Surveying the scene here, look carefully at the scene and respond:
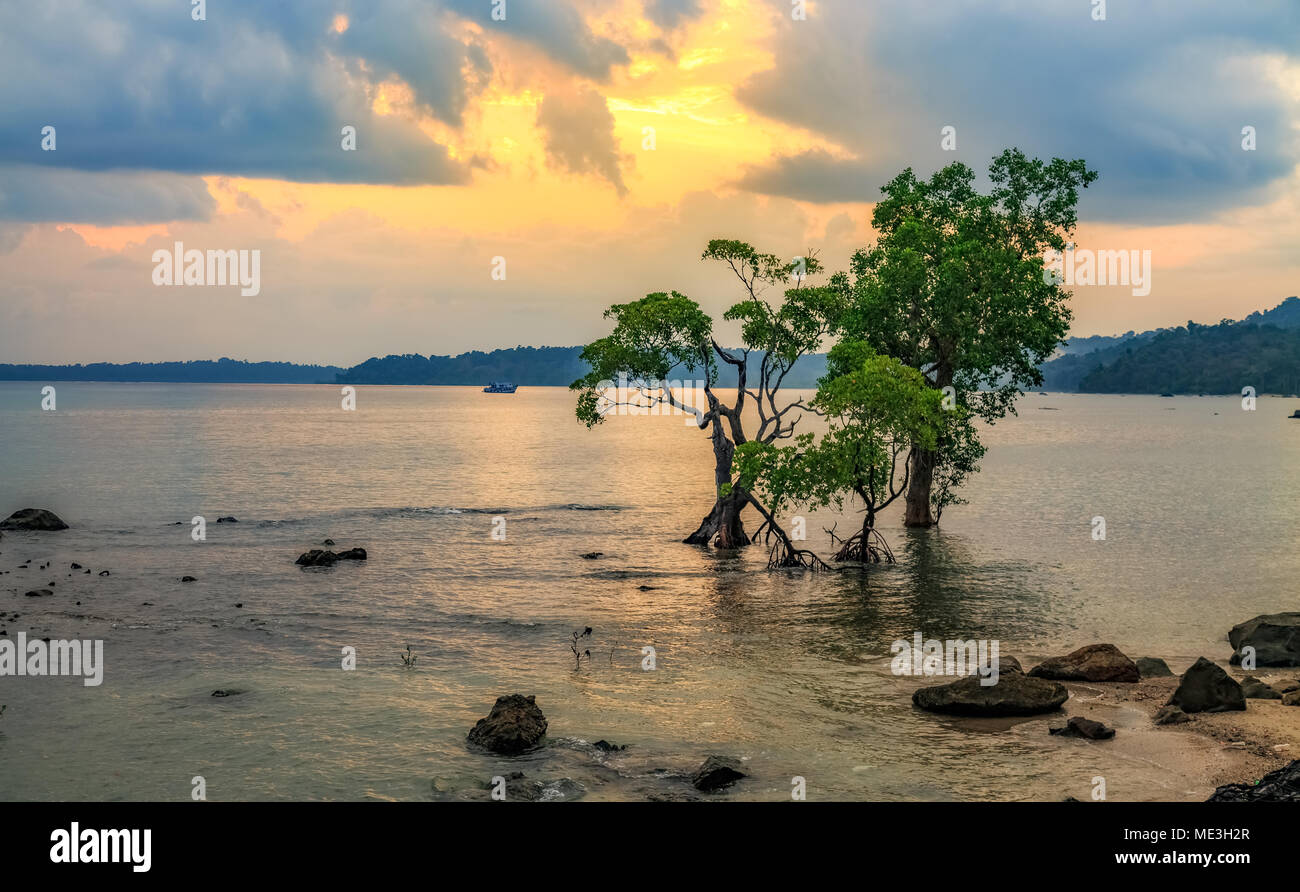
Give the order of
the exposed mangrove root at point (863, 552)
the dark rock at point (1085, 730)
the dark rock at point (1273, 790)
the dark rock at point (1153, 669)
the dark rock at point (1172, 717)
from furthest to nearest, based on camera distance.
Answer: the exposed mangrove root at point (863, 552) → the dark rock at point (1153, 669) → the dark rock at point (1172, 717) → the dark rock at point (1085, 730) → the dark rock at point (1273, 790)

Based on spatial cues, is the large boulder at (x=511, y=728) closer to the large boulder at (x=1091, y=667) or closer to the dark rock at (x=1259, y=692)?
the large boulder at (x=1091, y=667)

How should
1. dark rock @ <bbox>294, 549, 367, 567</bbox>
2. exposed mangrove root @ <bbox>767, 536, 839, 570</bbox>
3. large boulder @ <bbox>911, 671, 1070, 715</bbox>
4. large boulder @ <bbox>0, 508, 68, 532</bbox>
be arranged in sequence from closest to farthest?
1. large boulder @ <bbox>911, 671, 1070, 715</bbox>
2. exposed mangrove root @ <bbox>767, 536, 839, 570</bbox>
3. dark rock @ <bbox>294, 549, 367, 567</bbox>
4. large boulder @ <bbox>0, 508, 68, 532</bbox>

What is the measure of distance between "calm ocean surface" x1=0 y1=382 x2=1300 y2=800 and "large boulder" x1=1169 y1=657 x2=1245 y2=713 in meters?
4.09

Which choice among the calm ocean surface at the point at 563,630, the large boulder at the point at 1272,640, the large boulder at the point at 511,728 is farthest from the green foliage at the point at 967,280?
the large boulder at the point at 511,728

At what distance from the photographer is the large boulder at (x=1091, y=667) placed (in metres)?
27.3

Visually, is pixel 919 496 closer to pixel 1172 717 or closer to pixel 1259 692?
pixel 1259 692

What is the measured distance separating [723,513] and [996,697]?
95.9 feet

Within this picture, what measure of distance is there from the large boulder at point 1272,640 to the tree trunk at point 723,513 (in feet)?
78.7

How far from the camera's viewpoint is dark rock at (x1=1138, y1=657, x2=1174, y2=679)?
2783 centimetres

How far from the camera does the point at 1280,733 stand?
2200 cm

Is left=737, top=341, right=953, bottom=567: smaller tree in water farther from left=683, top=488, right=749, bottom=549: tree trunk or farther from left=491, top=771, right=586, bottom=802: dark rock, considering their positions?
left=491, top=771, right=586, bottom=802: dark rock

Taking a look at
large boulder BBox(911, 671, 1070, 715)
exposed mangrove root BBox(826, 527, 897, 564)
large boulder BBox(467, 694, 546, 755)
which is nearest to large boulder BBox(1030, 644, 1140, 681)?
large boulder BBox(911, 671, 1070, 715)

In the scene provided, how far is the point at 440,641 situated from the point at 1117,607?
1028 inches
